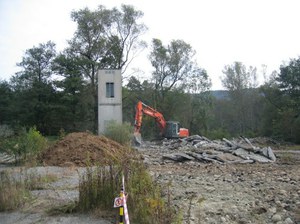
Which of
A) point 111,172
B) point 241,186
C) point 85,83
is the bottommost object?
point 241,186

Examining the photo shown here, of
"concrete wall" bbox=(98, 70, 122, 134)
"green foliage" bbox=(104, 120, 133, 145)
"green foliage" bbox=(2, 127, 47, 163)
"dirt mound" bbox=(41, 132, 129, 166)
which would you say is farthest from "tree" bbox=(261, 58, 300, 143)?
"green foliage" bbox=(2, 127, 47, 163)

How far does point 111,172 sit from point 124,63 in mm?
41083

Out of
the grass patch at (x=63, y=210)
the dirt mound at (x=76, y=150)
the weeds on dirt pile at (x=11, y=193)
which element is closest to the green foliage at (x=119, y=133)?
the dirt mound at (x=76, y=150)

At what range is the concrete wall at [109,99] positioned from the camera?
3388cm

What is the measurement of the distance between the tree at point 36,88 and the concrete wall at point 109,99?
41.3 feet

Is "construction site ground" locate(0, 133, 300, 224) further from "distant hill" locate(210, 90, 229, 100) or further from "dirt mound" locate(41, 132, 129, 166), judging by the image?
"distant hill" locate(210, 90, 229, 100)

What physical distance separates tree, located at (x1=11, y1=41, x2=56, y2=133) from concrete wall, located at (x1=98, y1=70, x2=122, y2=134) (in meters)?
12.6

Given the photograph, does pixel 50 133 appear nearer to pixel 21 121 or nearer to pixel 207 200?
pixel 21 121

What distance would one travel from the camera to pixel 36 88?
4609 centimetres

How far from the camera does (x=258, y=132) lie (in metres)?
47.0

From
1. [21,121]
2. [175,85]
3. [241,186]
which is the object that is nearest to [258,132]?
[175,85]

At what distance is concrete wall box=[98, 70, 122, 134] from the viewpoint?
33.9 m

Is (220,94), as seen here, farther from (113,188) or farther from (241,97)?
→ (113,188)

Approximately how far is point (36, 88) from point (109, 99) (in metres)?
15.8
